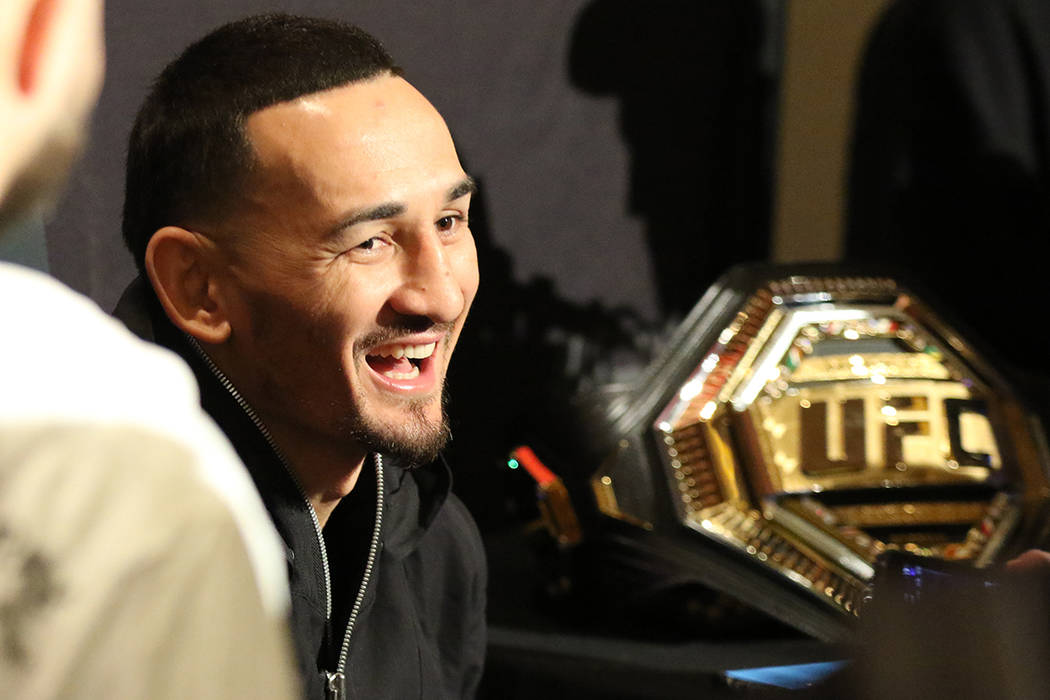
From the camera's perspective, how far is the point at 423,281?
1.56 feet

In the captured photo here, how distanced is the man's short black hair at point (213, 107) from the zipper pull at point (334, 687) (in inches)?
7.5

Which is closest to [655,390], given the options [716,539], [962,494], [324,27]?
[716,539]

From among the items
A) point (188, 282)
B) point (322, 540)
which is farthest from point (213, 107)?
point (322, 540)

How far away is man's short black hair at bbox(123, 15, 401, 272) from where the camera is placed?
0.44m

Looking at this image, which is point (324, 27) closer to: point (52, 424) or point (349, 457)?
point (349, 457)

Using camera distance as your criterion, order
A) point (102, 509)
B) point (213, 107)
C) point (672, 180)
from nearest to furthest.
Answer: point (102, 509) → point (213, 107) → point (672, 180)

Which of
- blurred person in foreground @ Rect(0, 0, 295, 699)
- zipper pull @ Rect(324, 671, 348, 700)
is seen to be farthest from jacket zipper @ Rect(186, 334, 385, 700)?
blurred person in foreground @ Rect(0, 0, 295, 699)

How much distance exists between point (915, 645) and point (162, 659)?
0.28 m

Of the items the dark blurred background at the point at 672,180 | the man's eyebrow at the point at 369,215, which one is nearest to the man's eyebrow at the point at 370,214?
the man's eyebrow at the point at 369,215

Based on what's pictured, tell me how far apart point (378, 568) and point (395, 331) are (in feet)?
0.40

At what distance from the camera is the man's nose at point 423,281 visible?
47 centimetres

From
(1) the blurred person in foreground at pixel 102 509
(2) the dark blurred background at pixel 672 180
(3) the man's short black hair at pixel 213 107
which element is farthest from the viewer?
(2) the dark blurred background at pixel 672 180

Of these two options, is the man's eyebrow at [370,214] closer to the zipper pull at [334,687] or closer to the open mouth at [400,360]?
the open mouth at [400,360]

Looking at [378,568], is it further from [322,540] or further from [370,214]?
[370,214]
